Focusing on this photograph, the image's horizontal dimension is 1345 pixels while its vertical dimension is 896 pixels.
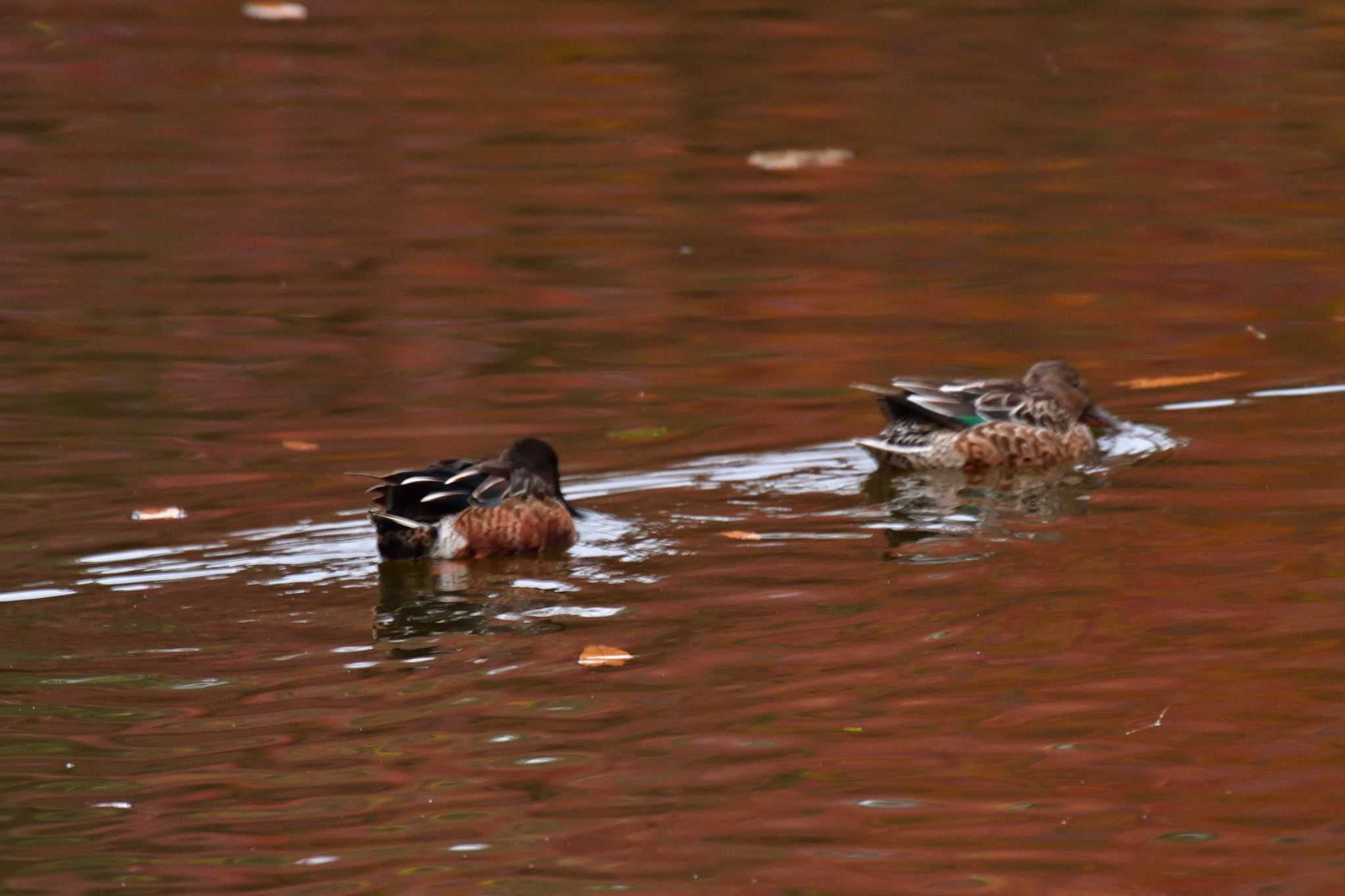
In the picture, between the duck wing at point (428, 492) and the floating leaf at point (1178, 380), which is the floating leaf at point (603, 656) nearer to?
the duck wing at point (428, 492)

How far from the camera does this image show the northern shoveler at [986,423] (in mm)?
11008

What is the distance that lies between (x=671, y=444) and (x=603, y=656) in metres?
3.52

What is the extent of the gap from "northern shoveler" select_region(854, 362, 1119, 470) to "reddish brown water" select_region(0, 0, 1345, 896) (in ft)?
0.72

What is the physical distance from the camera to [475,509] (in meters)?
9.66

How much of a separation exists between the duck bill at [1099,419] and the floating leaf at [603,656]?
411 cm

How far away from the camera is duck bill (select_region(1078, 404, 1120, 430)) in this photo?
11.2m

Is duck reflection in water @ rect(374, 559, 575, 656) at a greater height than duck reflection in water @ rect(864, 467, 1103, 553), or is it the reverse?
duck reflection in water @ rect(864, 467, 1103, 553)

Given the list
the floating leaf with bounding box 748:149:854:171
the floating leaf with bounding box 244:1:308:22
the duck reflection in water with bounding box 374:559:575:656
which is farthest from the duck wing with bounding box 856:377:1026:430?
the floating leaf with bounding box 244:1:308:22

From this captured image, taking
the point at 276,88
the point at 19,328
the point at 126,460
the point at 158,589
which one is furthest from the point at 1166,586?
the point at 276,88

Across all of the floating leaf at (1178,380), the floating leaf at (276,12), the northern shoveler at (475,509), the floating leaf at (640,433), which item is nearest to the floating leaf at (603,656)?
the northern shoveler at (475,509)

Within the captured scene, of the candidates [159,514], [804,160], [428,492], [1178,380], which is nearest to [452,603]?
[428,492]

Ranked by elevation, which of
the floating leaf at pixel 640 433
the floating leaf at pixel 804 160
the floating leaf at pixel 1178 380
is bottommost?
the floating leaf at pixel 640 433

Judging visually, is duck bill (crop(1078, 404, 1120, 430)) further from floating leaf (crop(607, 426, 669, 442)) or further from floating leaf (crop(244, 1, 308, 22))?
floating leaf (crop(244, 1, 308, 22))

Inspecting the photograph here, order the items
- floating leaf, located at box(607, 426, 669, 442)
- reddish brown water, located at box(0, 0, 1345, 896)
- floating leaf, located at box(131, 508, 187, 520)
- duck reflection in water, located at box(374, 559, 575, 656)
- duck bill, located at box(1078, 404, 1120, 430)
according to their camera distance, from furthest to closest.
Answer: floating leaf, located at box(607, 426, 669, 442) → duck bill, located at box(1078, 404, 1120, 430) → floating leaf, located at box(131, 508, 187, 520) → duck reflection in water, located at box(374, 559, 575, 656) → reddish brown water, located at box(0, 0, 1345, 896)
